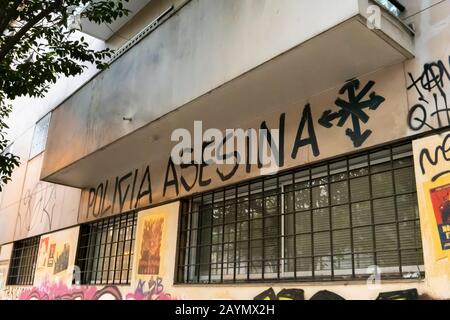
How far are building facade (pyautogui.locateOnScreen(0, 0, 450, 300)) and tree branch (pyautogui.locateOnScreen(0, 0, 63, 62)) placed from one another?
3.56 feet

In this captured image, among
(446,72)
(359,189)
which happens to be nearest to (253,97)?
(359,189)

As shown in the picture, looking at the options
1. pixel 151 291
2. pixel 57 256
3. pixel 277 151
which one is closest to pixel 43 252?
pixel 57 256

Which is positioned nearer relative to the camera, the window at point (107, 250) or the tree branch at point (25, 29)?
the tree branch at point (25, 29)

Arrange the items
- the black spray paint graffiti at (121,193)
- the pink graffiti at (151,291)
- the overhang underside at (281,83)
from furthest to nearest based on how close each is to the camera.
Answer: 1. the black spray paint graffiti at (121,193)
2. the pink graffiti at (151,291)
3. the overhang underside at (281,83)

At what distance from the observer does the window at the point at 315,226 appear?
3469 mm

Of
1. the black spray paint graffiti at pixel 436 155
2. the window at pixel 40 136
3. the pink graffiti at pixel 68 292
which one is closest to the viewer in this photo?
the black spray paint graffiti at pixel 436 155

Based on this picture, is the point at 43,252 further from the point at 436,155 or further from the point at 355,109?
the point at 436,155

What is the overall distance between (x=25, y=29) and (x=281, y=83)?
3284 millimetres

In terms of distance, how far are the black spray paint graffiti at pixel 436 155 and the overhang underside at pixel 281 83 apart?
0.83 metres

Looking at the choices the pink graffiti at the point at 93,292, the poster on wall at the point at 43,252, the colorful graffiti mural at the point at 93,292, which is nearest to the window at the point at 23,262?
the colorful graffiti mural at the point at 93,292

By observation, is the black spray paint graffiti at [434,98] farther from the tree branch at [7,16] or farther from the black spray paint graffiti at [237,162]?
the tree branch at [7,16]

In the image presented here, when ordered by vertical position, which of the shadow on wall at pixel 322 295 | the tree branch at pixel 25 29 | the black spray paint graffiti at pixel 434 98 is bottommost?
the shadow on wall at pixel 322 295

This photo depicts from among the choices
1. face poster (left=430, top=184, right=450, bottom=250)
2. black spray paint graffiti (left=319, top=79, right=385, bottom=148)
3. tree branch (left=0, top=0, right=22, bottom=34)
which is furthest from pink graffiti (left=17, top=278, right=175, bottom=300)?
tree branch (left=0, top=0, right=22, bottom=34)

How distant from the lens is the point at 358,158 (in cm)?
383
